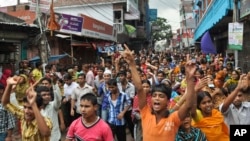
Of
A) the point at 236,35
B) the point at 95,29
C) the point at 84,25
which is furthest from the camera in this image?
the point at 95,29

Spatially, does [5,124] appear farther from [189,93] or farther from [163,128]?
[189,93]

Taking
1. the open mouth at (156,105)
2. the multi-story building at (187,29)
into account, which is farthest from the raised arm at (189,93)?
the multi-story building at (187,29)

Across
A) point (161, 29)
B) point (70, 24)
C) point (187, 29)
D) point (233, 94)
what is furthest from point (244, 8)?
point (161, 29)

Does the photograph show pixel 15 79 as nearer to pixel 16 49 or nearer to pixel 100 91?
pixel 100 91

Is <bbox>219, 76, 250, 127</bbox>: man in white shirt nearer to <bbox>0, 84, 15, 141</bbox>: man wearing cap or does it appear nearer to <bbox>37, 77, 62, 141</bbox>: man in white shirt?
<bbox>37, 77, 62, 141</bbox>: man in white shirt

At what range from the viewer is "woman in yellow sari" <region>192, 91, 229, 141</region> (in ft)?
13.7

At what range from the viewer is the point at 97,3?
1382 inches

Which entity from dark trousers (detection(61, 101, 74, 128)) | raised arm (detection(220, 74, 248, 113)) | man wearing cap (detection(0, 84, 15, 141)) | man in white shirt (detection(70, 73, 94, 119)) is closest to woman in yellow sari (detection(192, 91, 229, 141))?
raised arm (detection(220, 74, 248, 113))

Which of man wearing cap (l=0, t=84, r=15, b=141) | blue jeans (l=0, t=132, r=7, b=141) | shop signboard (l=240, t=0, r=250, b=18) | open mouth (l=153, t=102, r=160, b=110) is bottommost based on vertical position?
blue jeans (l=0, t=132, r=7, b=141)

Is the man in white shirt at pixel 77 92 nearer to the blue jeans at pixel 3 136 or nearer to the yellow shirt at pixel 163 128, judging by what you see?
the blue jeans at pixel 3 136

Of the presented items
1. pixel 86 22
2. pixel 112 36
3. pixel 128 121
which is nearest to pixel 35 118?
pixel 128 121

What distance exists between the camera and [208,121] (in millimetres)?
4215

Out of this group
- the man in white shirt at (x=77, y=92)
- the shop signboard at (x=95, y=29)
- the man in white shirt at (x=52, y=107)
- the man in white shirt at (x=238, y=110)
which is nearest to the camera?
the man in white shirt at (x=238, y=110)

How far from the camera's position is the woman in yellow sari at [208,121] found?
13.7 feet
